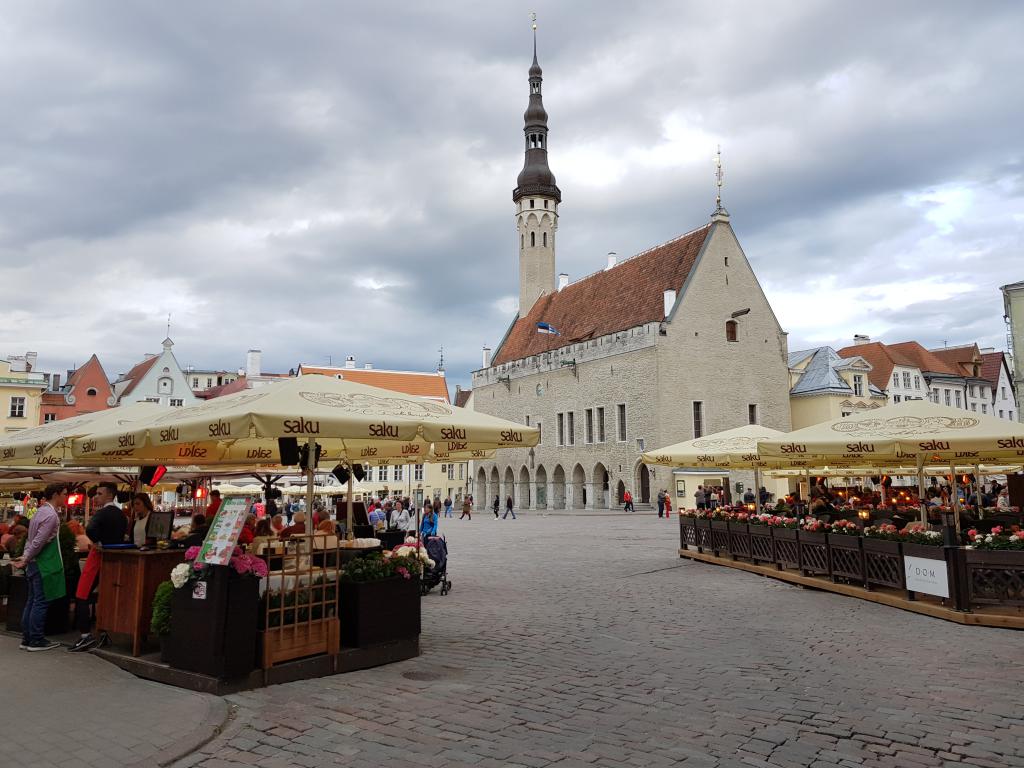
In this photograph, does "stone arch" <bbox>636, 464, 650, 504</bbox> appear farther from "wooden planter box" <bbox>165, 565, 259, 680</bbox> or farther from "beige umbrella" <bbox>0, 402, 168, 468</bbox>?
"wooden planter box" <bbox>165, 565, 259, 680</bbox>

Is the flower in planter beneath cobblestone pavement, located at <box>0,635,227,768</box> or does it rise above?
above

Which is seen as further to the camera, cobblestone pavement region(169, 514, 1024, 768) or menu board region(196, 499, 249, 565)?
menu board region(196, 499, 249, 565)

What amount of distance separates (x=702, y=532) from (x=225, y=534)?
1313 cm

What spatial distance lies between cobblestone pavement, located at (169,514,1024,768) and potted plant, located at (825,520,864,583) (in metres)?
0.96

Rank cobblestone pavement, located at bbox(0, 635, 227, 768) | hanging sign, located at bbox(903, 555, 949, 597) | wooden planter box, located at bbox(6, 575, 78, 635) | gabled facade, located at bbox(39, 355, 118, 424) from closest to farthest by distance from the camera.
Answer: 1. cobblestone pavement, located at bbox(0, 635, 227, 768)
2. wooden planter box, located at bbox(6, 575, 78, 635)
3. hanging sign, located at bbox(903, 555, 949, 597)
4. gabled facade, located at bbox(39, 355, 118, 424)

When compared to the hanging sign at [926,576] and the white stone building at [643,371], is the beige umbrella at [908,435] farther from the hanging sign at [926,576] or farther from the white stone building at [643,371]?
the white stone building at [643,371]

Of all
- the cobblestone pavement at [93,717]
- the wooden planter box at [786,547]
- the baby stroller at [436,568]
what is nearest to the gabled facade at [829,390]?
the wooden planter box at [786,547]

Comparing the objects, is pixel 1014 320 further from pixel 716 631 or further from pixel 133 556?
pixel 133 556

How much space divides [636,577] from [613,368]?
1511 inches

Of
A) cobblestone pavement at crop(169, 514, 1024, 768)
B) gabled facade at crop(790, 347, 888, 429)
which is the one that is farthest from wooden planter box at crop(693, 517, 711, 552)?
gabled facade at crop(790, 347, 888, 429)

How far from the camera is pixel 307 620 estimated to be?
6934mm

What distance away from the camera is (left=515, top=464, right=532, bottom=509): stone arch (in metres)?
60.2

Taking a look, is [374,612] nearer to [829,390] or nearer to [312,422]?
[312,422]

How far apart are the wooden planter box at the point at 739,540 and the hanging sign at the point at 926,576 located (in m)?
4.85
